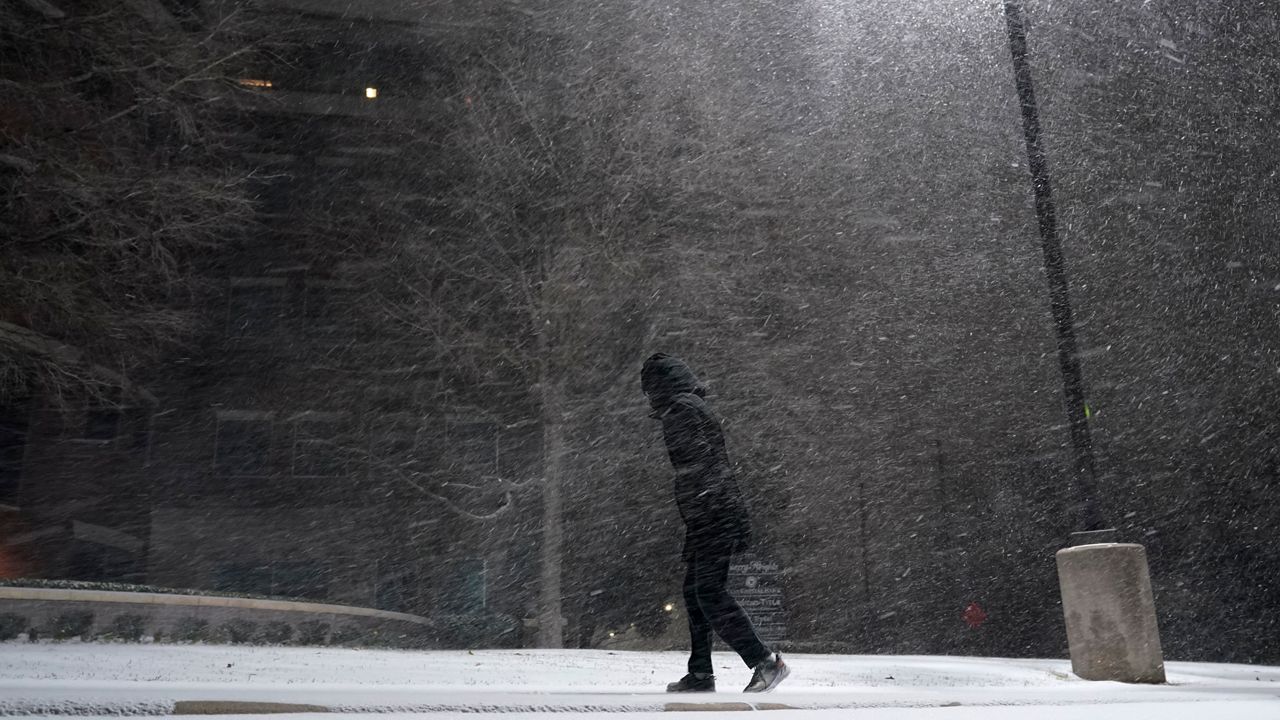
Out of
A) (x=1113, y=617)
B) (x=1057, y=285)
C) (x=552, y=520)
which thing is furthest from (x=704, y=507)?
(x=552, y=520)

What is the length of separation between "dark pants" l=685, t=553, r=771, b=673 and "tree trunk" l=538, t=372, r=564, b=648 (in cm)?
997

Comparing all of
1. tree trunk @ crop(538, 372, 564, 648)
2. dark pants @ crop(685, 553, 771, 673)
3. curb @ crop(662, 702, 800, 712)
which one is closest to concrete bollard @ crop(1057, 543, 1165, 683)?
dark pants @ crop(685, 553, 771, 673)

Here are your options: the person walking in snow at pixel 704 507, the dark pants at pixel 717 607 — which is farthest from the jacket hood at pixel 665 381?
the dark pants at pixel 717 607

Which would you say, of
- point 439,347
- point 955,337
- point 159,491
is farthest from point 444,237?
point 159,491

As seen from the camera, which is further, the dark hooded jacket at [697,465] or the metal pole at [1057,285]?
the metal pole at [1057,285]

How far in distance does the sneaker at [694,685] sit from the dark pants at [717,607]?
11.6 inches

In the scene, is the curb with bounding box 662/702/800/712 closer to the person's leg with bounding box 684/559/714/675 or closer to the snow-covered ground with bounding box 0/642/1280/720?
the snow-covered ground with bounding box 0/642/1280/720

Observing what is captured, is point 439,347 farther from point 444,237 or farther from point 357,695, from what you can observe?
point 357,695

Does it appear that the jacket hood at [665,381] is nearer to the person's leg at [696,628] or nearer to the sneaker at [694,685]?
the person's leg at [696,628]

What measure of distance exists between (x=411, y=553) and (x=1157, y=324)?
57.0ft

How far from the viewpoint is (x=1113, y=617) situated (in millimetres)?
7234

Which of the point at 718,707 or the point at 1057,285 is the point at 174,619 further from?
the point at 1057,285

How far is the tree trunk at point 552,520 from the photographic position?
576 inches

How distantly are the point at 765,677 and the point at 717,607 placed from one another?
0.55 metres
